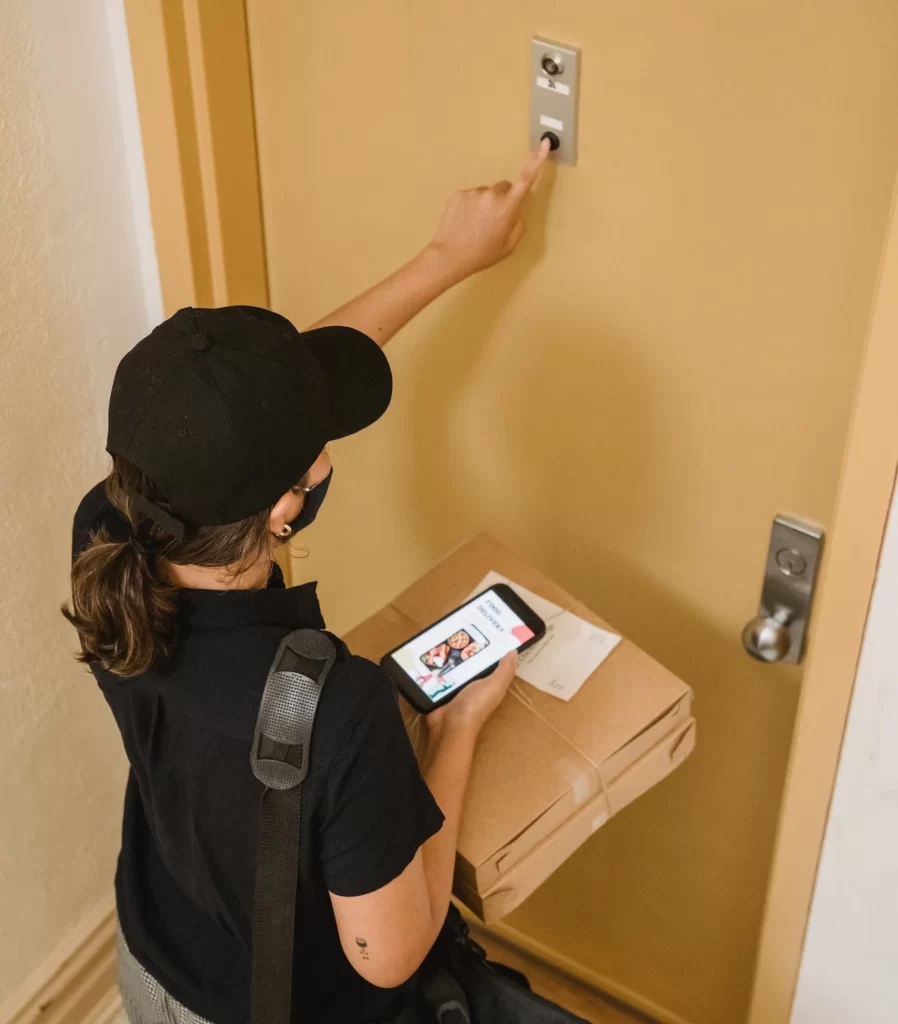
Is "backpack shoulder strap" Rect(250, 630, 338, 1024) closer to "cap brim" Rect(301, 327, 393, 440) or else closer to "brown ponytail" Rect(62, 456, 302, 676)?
"brown ponytail" Rect(62, 456, 302, 676)

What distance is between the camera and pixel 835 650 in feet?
3.26

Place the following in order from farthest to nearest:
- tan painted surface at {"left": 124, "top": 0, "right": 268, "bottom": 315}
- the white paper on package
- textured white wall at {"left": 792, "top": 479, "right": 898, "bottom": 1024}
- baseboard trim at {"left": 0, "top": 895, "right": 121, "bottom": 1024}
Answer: baseboard trim at {"left": 0, "top": 895, "right": 121, "bottom": 1024}, tan painted surface at {"left": 124, "top": 0, "right": 268, "bottom": 315}, the white paper on package, textured white wall at {"left": 792, "top": 479, "right": 898, "bottom": 1024}

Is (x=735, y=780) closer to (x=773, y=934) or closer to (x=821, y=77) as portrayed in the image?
(x=773, y=934)

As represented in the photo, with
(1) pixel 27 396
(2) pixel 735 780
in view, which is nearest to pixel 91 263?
(1) pixel 27 396

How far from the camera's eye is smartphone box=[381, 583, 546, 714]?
1.10m

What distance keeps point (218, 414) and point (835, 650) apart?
55 centimetres

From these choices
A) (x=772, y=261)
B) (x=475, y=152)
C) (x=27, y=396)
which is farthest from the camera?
(x=27, y=396)

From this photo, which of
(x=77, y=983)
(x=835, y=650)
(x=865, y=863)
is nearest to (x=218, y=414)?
(x=835, y=650)

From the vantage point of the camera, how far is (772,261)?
1024 mm

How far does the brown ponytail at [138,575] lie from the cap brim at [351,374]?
0.48ft

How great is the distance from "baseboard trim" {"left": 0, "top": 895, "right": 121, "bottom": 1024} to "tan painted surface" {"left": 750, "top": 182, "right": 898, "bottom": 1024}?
38.4 inches

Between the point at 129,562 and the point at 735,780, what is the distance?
0.79 metres

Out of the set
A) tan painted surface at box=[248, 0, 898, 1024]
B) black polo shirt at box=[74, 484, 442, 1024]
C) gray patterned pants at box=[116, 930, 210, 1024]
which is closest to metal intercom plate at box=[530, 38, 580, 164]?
tan painted surface at box=[248, 0, 898, 1024]

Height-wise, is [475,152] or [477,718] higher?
[475,152]
